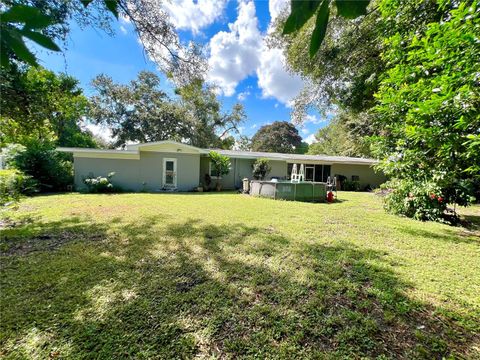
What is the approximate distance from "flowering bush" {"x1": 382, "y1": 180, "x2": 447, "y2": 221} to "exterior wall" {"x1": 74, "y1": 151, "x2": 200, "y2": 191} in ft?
35.8

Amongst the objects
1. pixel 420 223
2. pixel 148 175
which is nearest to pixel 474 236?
pixel 420 223

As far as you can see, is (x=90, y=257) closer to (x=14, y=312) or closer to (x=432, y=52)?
(x=14, y=312)

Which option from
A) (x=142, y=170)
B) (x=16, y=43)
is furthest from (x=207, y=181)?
(x=16, y=43)

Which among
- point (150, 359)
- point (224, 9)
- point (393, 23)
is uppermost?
point (224, 9)

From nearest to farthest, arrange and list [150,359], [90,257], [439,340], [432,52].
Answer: [150,359], [439,340], [432,52], [90,257]

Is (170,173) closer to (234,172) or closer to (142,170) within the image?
(142,170)

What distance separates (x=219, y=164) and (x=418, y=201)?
34.2 feet

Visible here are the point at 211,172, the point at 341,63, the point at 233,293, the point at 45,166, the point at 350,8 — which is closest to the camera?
the point at 350,8

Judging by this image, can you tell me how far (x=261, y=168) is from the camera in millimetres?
15766

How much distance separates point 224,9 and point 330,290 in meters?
7.61

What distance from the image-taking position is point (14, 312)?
7.98 ft

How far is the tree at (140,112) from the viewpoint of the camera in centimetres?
2353

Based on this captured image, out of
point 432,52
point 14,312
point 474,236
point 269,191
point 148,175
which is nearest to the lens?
point 14,312

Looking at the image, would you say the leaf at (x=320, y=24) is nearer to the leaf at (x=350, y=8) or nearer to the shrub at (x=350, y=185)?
the leaf at (x=350, y=8)
